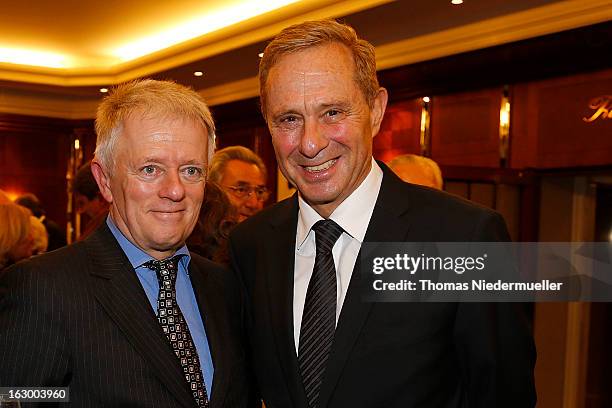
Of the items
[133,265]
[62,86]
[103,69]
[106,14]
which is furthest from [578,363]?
[62,86]

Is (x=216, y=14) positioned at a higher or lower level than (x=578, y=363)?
higher

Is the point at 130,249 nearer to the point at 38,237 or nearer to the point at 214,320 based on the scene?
the point at 214,320

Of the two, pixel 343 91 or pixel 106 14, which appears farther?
pixel 106 14

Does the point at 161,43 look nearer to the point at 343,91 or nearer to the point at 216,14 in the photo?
the point at 216,14

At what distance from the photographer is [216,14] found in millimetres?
6664

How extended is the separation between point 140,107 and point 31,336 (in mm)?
513

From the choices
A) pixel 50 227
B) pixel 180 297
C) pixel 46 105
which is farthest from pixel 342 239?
pixel 46 105

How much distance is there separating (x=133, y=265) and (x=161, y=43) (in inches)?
263

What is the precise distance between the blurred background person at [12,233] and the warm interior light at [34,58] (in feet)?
19.1

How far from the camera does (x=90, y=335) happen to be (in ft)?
4.65

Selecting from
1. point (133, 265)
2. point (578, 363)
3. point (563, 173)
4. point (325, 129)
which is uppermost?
point (563, 173)

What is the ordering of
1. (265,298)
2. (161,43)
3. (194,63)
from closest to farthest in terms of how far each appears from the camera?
(265,298) → (194,63) → (161,43)

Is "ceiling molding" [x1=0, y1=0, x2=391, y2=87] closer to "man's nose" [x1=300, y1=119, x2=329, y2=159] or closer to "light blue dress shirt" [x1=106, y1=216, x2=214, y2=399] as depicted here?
"man's nose" [x1=300, y1=119, x2=329, y2=159]

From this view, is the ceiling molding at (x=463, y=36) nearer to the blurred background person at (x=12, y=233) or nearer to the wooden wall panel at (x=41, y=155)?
the wooden wall panel at (x=41, y=155)
